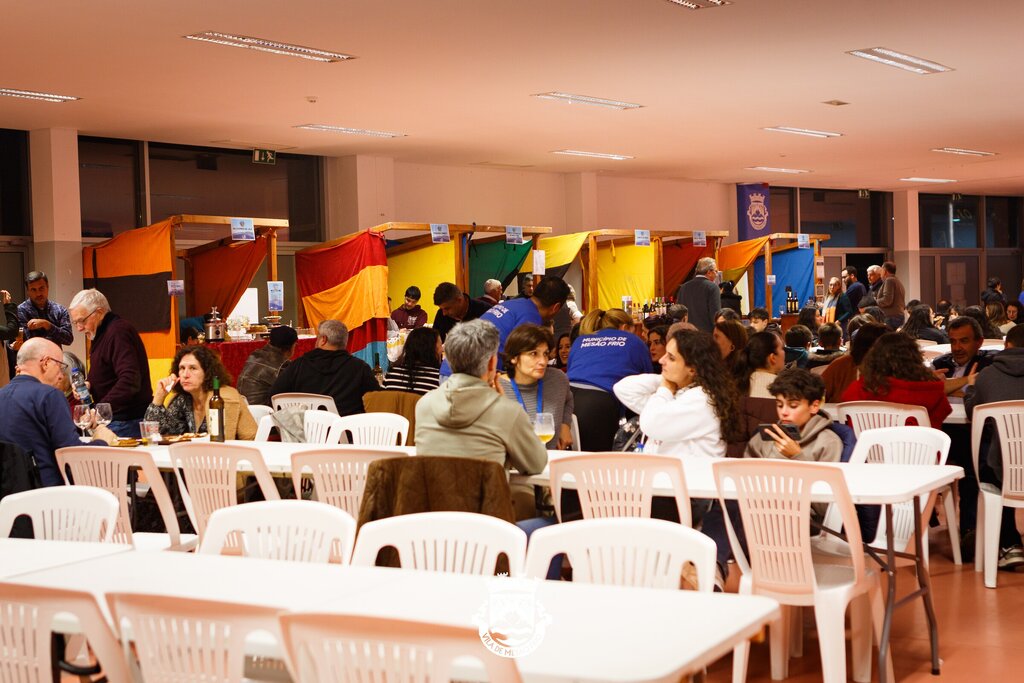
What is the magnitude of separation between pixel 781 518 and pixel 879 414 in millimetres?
2074

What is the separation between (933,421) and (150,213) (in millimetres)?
→ 8212

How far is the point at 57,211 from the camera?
10.2 meters

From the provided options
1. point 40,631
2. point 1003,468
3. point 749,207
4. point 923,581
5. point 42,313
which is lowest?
point 923,581

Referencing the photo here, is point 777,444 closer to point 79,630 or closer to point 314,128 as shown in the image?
point 79,630

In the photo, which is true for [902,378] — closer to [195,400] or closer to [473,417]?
[473,417]

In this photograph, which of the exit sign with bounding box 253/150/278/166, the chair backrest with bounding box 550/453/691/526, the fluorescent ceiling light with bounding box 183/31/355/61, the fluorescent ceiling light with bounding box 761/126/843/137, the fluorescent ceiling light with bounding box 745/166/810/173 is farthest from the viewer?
the fluorescent ceiling light with bounding box 745/166/810/173

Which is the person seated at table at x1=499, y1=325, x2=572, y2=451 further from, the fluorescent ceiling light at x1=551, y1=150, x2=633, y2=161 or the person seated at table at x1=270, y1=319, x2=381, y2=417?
the fluorescent ceiling light at x1=551, y1=150, x2=633, y2=161

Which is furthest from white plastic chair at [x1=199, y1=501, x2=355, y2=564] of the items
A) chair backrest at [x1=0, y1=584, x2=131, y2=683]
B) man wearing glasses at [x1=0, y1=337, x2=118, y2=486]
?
man wearing glasses at [x1=0, y1=337, x2=118, y2=486]

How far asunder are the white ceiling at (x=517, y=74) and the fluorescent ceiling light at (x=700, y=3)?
0.26 feet

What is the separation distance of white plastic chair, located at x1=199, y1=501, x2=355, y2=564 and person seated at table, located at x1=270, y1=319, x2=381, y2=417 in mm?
3481

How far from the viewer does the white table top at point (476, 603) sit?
2004 mm

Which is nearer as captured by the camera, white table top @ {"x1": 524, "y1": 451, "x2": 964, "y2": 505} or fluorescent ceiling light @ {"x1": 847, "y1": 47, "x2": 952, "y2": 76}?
white table top @ {"x1": 524, "y1": 451, "x2": 964, "y2": 505}

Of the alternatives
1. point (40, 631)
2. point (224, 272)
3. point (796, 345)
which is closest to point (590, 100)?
point (796, 345)

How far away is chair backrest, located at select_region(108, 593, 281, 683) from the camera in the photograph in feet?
6.72
